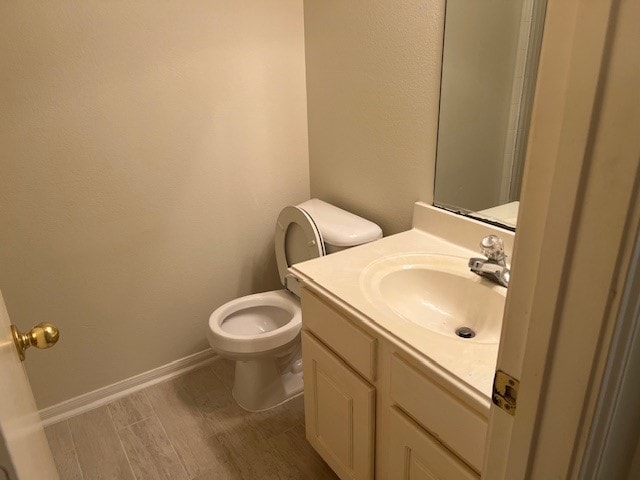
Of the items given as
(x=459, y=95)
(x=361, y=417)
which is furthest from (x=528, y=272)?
(x=459, y=95)

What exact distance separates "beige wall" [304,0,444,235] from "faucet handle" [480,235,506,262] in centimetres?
38

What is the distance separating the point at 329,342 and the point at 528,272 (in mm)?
910

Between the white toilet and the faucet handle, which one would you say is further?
the white toilet

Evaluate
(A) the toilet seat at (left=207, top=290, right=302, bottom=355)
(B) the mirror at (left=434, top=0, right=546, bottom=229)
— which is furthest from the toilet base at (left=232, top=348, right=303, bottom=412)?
(B) the mirror at (left=434, top=0, right=546, bottom=229)

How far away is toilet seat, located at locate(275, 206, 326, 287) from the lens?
5.92 ft

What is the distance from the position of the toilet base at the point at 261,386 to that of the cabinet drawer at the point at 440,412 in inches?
37.2

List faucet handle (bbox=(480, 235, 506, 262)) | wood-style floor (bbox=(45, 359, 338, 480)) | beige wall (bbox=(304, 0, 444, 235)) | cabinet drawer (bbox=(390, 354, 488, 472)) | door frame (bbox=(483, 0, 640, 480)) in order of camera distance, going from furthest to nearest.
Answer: wood-style floor (bbox=(45, 359, 338, 480))
beige wall (bbox=(304, 0, 444, 235))
faucet handle (bbox=(480, 235, 506, 262))
cabinet drawer (bbox=(390, 354, 488, 472))
door frame (bbox=(483, 0, 640, 480))

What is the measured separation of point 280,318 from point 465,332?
1.02 m

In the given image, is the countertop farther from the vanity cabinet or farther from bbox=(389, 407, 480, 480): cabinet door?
bbox=(389, 407, 480, 480): cabinet door

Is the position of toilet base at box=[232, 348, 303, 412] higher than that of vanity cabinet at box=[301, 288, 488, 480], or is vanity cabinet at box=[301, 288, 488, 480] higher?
vanity cabinet at box=[301, 288, 488, 480]

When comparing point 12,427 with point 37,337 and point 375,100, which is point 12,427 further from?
point 375,100

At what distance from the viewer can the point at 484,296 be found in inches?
51.4

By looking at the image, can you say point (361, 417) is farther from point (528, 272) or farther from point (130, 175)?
point (130, 175)

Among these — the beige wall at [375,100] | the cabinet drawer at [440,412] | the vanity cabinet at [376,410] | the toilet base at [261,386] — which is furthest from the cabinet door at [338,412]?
the beige wall at [375,100]
